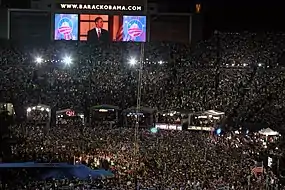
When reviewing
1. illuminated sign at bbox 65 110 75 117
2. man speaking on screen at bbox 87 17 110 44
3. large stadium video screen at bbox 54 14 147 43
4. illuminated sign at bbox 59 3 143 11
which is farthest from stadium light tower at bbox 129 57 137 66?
illuminated sign at bbox 65 110 75 117

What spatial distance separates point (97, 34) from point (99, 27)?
0.51 m

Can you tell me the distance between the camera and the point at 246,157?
18609mm

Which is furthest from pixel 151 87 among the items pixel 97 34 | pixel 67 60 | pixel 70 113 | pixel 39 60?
pixel 39 60

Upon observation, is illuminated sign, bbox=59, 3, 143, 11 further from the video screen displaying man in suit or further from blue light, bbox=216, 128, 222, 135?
blue light, bbox=216, 128, 222, 135

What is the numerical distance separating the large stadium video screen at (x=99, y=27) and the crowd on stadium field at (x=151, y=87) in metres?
0.83

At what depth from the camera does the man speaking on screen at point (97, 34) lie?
33.9 m

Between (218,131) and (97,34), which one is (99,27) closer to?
(97,34)

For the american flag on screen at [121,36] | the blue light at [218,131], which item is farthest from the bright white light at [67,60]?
the blue light at [218,131]

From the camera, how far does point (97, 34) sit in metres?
34.3

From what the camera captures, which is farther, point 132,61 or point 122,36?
point 132,61

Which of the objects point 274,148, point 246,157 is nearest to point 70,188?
point 246,157

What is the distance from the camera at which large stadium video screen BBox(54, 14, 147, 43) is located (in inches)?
1304

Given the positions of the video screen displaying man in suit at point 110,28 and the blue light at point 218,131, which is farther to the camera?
the video screen displaying man in suit at point 110,28

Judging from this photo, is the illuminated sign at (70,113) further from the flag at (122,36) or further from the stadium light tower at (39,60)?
the flag at (122,36)
